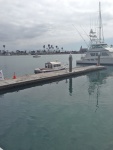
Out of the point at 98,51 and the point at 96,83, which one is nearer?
the point at 96,83

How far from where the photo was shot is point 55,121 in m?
16.1

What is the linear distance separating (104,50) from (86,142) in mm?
58168

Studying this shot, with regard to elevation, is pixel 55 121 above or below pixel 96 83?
above

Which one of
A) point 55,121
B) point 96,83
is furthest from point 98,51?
point 55,121

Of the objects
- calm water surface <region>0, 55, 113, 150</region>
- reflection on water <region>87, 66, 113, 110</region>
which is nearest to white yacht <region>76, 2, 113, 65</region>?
reflection on water <region>87, 66, 113, 110</region>

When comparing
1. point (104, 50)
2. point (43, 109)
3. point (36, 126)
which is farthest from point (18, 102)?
point (104, 50)

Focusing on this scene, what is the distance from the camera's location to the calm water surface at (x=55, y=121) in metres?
12.4

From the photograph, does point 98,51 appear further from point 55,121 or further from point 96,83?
point 55,121

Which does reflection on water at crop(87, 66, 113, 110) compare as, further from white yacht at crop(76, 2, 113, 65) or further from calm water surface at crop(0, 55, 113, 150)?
white yacht at crop(76, 2, 113, 65)

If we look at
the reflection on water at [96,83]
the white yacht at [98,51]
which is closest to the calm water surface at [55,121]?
the reflection on water at [96,83]

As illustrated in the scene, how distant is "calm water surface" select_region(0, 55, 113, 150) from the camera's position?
40.5ft

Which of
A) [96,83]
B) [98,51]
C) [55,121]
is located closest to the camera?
[55,121]

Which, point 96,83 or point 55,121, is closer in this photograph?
point 55,121

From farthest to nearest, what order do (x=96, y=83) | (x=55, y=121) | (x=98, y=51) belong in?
(x=98, y=51), (x=96, y=83), (x=55, y=121)
